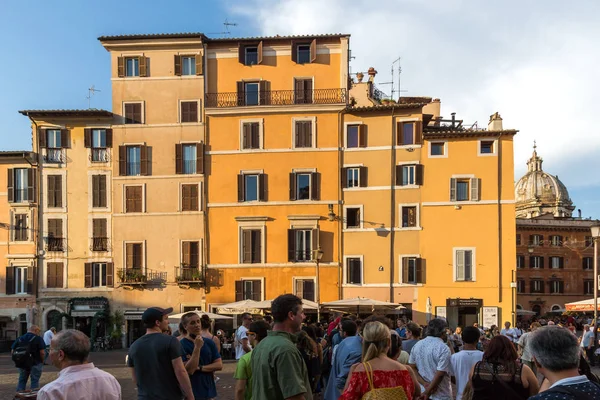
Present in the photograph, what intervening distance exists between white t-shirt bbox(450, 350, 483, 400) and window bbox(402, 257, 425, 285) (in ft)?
112

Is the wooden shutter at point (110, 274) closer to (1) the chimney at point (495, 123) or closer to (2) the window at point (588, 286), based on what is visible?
(1) the chimney at point (495, 123)

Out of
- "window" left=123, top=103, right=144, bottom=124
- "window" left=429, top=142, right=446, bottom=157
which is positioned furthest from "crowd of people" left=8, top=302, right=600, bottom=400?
"window" left=123, top=103, right=144, bottom=124

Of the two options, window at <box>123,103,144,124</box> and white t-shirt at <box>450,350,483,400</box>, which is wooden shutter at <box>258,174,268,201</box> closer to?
window at <box>123,103,144,124</box>

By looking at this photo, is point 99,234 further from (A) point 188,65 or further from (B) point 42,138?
(A) point 188,65

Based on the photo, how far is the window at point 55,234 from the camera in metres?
44.9

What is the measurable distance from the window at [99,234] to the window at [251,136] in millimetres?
9003

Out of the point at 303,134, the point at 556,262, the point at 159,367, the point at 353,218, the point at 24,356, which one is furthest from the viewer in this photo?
the point at 556,262

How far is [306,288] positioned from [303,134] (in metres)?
Answer: 8.49

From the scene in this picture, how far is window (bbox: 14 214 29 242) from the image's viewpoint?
148 ft

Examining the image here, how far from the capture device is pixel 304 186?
145ft

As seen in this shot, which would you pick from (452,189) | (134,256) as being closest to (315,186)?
(452,189)

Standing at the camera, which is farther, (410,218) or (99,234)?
(99,234)

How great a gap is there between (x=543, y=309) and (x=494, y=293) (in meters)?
41.6

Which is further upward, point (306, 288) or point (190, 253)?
point (190, 253)
